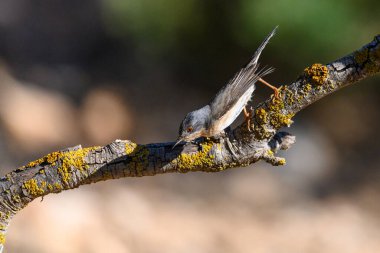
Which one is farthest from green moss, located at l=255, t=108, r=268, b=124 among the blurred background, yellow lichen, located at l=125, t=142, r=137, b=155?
the blurred background

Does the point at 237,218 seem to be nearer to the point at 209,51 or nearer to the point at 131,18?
the point at 209,51

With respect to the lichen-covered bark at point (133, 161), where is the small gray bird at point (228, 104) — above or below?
above

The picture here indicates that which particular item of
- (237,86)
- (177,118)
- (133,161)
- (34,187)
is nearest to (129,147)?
(133,161)

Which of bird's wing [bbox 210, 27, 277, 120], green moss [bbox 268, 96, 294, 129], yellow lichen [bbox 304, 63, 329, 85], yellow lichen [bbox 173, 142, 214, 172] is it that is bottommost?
yellow lichen [bbox 173, 142, 214, 172]

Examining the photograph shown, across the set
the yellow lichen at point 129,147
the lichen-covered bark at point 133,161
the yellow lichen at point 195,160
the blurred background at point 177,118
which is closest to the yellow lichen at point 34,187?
the lichen-covered bark at point 133,161

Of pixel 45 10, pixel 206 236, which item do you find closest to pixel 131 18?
pixel 45 10

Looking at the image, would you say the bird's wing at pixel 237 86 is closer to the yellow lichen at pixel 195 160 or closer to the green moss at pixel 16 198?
the yellow lichen at pixel 195 160

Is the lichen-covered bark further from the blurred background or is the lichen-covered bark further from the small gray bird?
the blurred background
